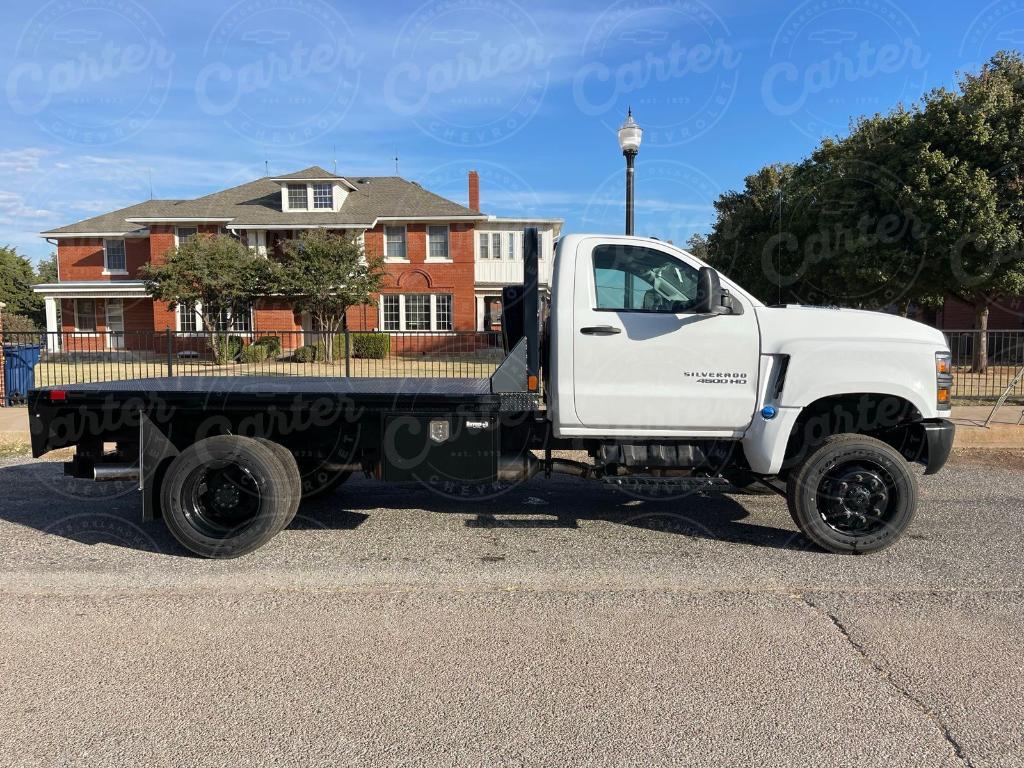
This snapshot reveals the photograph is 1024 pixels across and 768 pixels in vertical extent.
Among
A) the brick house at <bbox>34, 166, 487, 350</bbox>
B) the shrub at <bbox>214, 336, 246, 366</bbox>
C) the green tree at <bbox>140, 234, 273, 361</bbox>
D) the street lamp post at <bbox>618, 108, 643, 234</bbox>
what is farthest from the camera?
the brick house at <bbox>34, 166, 487, 350</bbox>

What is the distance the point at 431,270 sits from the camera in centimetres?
3241

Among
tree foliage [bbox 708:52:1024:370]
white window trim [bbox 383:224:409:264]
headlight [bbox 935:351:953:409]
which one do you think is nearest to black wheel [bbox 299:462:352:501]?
headlight [bbox 935:351:953:409]

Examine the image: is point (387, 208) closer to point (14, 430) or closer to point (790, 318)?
point (14, 430)

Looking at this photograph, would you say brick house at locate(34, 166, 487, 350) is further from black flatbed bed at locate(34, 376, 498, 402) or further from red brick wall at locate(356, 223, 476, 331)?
black flatbed bed at locate(34, 376, 498, 402)

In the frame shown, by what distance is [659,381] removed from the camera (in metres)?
5.46

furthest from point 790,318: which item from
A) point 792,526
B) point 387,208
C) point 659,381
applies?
point 387,208

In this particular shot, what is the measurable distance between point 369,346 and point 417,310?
1778 centimetres

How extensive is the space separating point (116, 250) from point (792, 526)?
36713mm

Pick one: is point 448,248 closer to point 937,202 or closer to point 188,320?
point 188,320

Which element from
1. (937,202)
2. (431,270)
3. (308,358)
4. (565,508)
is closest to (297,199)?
(431,270)

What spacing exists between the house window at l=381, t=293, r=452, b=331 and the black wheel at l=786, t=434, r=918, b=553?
91.2 feet

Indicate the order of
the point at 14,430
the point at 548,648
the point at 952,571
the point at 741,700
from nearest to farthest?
the point at 741,700 < the point at 548,648 < the point at 952,571 < the point at 14,430

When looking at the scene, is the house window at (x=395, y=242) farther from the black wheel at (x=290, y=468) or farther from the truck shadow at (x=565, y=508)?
the black wheel at (x=290, y=468)

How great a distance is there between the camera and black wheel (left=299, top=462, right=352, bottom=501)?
19.7 feet
